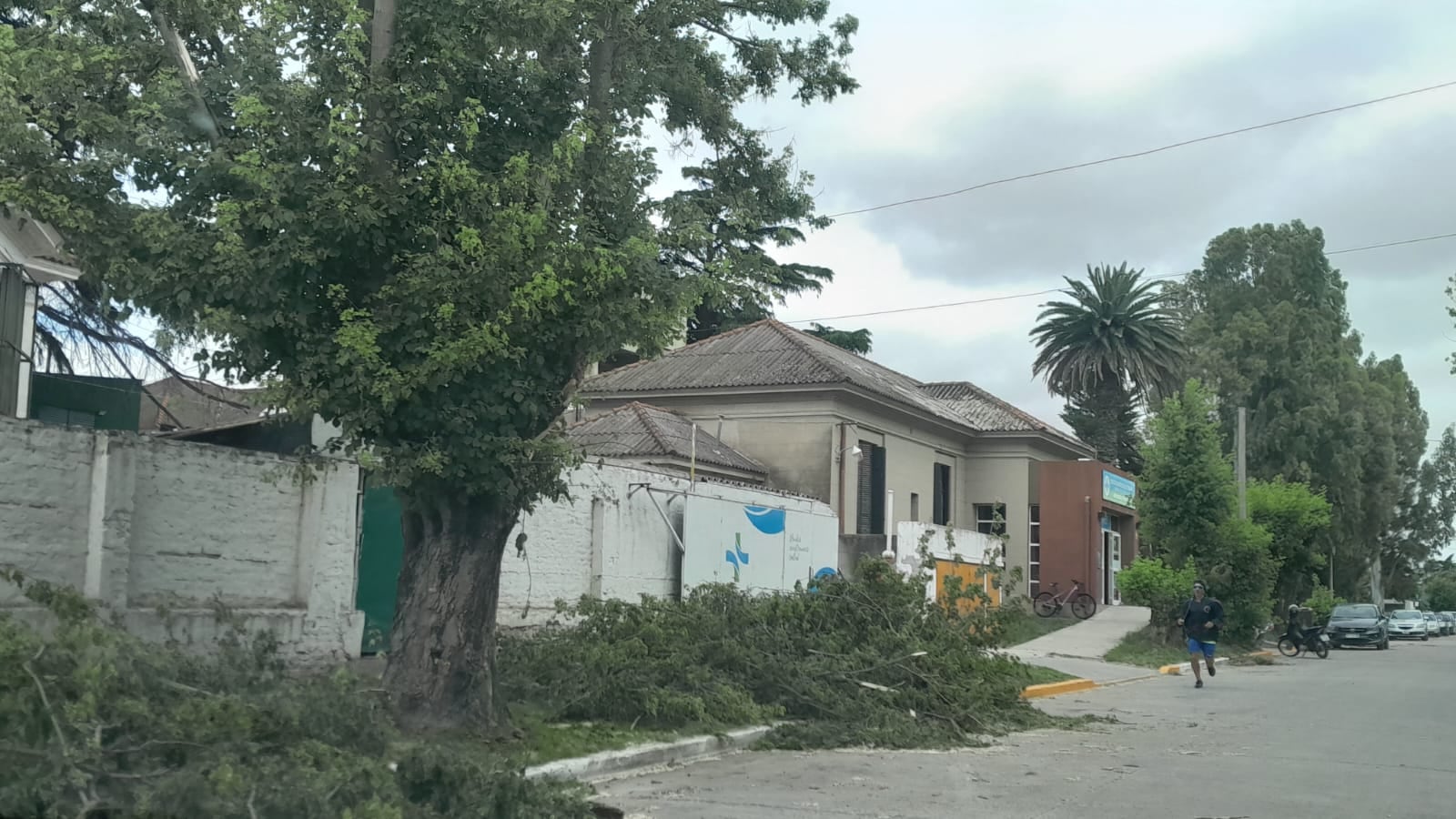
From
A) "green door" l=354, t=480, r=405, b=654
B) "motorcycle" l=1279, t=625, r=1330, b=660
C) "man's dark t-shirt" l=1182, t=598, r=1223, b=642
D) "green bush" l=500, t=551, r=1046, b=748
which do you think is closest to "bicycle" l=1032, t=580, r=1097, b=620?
"motorcycle" l=1279, t=625, r=1330, b=660

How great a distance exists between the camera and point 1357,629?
4491cm

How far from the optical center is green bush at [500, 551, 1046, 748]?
1201 cm

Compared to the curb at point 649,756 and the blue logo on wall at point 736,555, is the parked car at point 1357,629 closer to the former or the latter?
the blue logo on wall at point 736,555

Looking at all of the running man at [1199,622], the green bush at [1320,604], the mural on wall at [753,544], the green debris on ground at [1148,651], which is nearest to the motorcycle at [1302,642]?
the green debris on ground at [1148,651]

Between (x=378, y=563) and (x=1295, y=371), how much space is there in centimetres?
4604

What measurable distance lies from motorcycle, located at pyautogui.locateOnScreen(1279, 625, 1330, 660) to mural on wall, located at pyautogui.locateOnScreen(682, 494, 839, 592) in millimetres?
18467

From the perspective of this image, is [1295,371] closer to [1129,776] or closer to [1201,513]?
[1201,513]

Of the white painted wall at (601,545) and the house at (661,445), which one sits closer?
the white painted wall at (601,545)

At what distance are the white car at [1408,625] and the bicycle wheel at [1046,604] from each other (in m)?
38.0

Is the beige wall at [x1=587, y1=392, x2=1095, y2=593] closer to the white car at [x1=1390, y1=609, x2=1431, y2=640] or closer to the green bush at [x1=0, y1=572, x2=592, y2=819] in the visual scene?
the green bush at [x1=0, y1=572, x2=592, y2=819]

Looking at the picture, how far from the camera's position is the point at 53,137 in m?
10.1

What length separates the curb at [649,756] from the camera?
32.2ft

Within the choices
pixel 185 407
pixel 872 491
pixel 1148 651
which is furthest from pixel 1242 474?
pixel 185 407

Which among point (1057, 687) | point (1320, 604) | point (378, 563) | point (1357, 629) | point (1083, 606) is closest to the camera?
point (378, 563)
